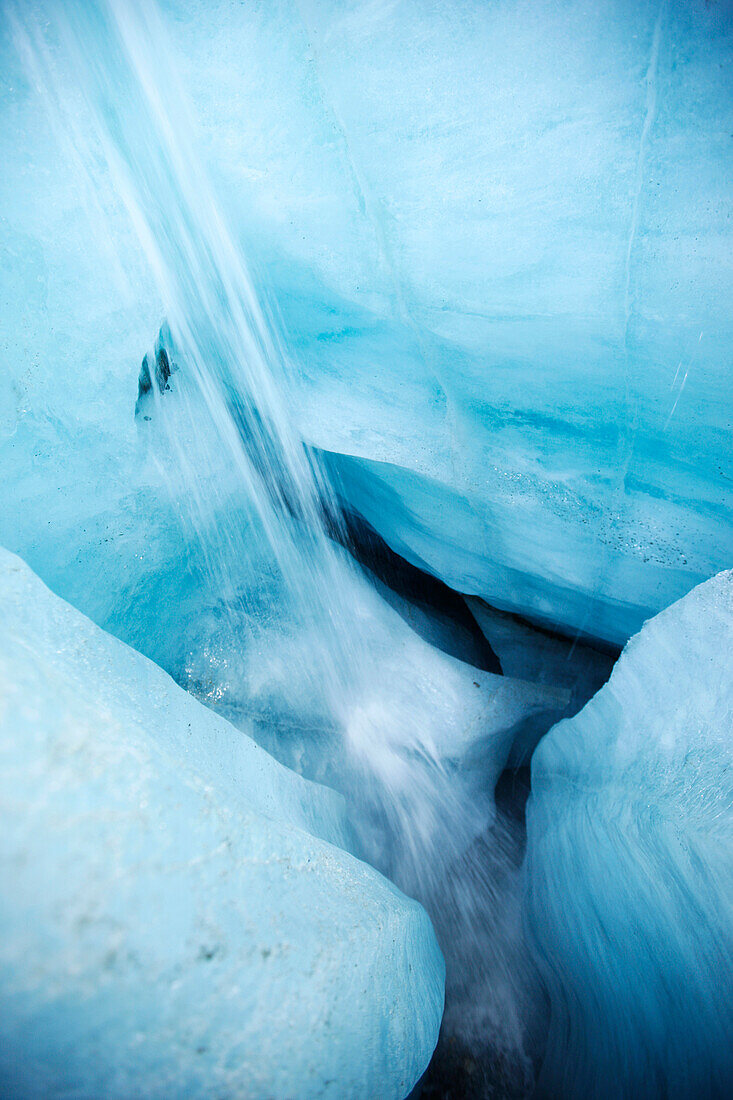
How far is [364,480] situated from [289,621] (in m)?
0.74

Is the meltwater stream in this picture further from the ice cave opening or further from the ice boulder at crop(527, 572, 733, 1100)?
the ice boulder at crop(527, 572, 733, 1100)

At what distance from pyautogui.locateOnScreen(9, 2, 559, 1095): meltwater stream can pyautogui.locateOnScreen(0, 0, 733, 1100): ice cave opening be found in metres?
0.02

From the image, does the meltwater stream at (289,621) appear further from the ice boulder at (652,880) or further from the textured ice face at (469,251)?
the ice boulder at (652,880)

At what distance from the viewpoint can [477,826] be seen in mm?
2568

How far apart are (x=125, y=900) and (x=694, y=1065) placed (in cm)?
138

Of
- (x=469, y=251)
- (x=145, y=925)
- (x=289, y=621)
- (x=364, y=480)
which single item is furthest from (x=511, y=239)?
(x=289, y=621)

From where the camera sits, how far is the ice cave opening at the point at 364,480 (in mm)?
704

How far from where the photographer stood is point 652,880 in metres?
1.31

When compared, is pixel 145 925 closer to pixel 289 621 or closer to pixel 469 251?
pixel 469 251

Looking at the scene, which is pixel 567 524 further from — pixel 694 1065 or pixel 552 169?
pixel 694 1065

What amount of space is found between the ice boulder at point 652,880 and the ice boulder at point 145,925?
70 centimetres

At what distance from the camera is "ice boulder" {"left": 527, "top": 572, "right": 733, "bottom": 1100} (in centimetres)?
117

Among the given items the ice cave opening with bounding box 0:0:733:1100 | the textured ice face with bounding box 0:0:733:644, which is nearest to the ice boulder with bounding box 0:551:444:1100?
the ice cave opening with bounding box 0:0:733:1100

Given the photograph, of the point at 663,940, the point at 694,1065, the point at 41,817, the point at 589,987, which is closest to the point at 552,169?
the point at 41,817
